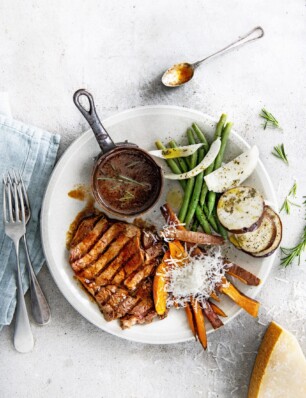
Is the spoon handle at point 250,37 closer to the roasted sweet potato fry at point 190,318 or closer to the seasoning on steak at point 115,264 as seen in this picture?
the seasoning on steak at point 115,264

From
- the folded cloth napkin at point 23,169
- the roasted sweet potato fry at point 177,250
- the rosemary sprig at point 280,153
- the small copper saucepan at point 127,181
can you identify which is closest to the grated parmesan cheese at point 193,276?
the roasted sweet potato fry at point 177,250

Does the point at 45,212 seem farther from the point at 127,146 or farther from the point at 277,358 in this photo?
the point at 277,358

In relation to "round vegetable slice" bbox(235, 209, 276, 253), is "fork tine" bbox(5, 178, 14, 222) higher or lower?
lower

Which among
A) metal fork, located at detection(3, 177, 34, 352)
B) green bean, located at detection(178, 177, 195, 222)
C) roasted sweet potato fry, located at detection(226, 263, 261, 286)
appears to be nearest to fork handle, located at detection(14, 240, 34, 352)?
metal fork, located at detection(3, 177, 34, 352)

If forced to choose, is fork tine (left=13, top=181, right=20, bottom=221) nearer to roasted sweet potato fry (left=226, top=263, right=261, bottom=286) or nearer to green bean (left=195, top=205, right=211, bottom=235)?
green bean (left=195, top=205, right=211, bottom=235)

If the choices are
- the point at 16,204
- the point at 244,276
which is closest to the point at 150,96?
the point at 16,204

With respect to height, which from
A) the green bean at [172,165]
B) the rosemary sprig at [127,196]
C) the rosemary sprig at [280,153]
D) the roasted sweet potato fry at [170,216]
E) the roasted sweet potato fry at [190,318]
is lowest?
the roasted sweet potato fry at [190,318]

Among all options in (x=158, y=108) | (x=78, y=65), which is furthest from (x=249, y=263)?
(x=78, y=65)
